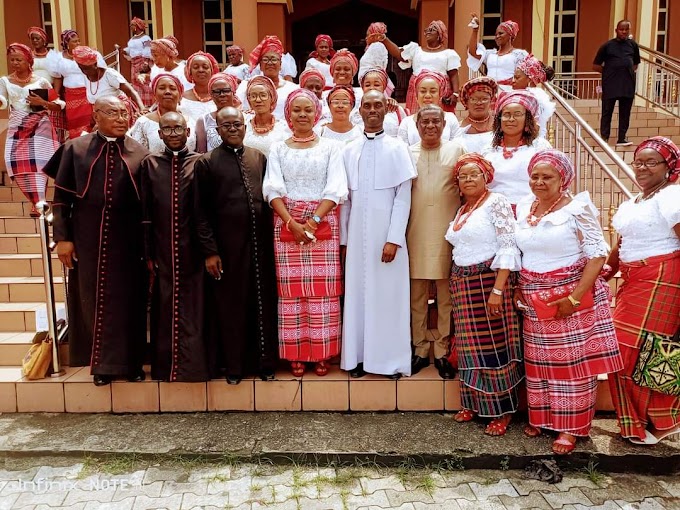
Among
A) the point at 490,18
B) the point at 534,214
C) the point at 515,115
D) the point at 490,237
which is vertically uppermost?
the point at 490,18

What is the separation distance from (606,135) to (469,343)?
6.39 meters

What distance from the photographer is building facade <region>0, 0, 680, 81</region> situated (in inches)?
464

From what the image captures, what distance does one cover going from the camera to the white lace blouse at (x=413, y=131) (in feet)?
14.6

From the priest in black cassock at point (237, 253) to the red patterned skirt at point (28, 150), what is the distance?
250cm

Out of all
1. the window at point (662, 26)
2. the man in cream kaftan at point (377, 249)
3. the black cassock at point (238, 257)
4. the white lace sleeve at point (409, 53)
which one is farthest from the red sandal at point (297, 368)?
the window at point (662, 26)

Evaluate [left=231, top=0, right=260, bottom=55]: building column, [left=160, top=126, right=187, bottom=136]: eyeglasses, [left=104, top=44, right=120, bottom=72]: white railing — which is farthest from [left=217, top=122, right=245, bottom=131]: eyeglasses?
[left=231, top=0, right=260, bottom=55]: building column

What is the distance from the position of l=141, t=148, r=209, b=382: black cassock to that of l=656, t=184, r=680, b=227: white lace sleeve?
9.50ft

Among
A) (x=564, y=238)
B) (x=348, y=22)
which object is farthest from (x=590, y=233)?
(x=348, y=22)

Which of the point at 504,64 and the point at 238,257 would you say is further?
the point at 504,64

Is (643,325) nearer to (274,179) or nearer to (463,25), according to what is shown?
(274,179)

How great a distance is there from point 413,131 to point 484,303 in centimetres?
158

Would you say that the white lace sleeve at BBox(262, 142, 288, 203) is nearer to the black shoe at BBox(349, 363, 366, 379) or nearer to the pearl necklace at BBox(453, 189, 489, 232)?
the pearl necklace at BBox(453, 189, 489, 232)

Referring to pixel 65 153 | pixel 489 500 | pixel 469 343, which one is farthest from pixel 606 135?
pixel 65 153

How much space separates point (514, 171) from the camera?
3791 mm
